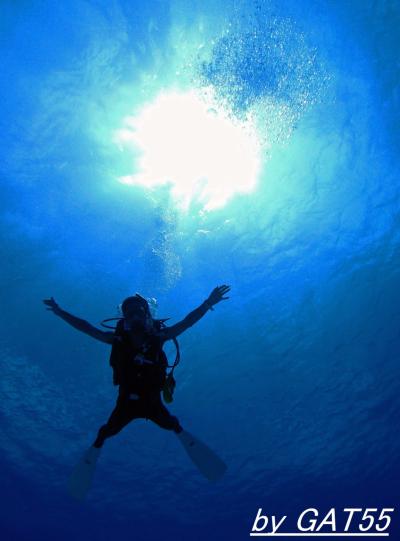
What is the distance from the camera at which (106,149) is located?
35.6ft

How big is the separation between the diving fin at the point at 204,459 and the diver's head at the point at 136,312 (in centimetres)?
211

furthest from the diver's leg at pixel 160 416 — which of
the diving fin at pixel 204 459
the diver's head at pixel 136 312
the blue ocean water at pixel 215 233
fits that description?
the blue ocean water at pixel 215 233

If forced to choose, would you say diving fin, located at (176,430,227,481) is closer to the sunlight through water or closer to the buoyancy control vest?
the buoyancy control vest

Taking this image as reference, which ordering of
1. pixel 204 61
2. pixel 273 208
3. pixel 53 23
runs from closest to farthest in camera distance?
pixel 53 23 → pixel 204 61 → pixel 273 208

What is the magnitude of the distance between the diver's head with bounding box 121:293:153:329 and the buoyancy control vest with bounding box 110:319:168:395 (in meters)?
0.21

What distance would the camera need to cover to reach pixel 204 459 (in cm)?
626

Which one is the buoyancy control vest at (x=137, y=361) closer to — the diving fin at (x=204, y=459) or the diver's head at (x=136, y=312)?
the diver's head at (x=136, y=312)

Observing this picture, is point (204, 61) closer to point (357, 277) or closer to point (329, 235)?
point (329, 235)

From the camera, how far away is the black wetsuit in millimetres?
5480

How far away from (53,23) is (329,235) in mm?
10090

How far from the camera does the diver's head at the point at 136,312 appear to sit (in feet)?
17.6

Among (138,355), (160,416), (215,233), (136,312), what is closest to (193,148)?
(215,233)

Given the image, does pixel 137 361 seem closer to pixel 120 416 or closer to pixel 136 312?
pixel 136 312

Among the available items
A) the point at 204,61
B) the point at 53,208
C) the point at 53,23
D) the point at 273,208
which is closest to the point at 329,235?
the point at 273,208
